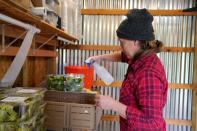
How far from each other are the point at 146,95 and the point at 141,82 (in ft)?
0.27

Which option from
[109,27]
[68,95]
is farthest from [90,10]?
[68,95]

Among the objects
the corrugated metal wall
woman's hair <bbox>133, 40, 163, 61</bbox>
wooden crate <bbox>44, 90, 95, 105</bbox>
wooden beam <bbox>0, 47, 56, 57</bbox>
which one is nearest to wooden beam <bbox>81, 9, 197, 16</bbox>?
the corrugated metal wall

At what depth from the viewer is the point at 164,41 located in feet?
12.2

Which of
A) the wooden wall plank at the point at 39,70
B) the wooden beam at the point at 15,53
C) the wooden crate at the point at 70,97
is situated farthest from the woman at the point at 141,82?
the wooden wall plank at the point at 39,70

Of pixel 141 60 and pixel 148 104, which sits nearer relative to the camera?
pixel 148 104

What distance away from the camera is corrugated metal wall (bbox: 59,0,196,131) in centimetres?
367

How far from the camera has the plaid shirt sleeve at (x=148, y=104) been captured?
4.49ft

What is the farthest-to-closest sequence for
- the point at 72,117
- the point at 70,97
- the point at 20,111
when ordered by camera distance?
the point at 70,97
the point at 72,117
the point at 20,111

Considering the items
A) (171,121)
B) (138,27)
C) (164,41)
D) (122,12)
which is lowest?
(171,121)

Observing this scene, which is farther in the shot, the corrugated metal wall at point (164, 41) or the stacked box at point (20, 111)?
the corrugated metal wall at point (164, 41)

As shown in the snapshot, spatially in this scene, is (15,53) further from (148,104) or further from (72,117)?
(148,104)

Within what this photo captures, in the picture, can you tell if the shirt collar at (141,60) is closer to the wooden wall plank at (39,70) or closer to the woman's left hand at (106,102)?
the woman's left hand at (106,102)

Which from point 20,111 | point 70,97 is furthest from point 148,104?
point 70,97

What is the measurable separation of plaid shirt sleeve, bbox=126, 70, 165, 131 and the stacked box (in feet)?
1.71
